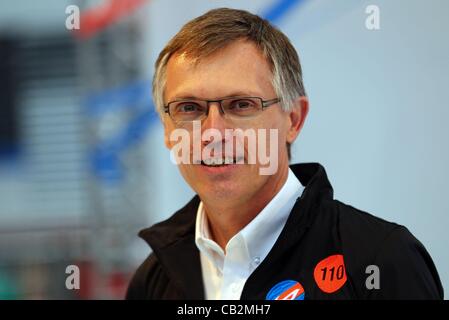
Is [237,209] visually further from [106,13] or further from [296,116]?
[106,13]

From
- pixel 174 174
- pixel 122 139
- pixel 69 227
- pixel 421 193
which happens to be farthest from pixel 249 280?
pixel 69 227

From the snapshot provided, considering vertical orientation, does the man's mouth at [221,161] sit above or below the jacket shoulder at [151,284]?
above

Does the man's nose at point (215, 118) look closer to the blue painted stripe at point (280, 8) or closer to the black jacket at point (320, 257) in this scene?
the black jacket at point (320, 257)

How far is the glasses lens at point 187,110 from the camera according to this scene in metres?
1.17


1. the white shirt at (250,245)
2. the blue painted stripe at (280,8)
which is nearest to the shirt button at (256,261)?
the white shirt at (250,245)

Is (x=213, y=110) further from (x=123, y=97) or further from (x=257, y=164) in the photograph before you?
(x=123, y=97)

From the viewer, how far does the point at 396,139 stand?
1981 mm

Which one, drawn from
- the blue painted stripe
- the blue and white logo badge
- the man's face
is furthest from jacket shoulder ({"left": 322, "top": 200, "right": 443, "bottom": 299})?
the blue painted stripe

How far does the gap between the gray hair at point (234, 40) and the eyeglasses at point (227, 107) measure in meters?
0.06

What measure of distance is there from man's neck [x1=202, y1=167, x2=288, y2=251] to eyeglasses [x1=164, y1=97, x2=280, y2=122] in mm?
158

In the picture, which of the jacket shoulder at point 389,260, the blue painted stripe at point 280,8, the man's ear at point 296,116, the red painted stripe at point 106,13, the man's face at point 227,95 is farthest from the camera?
the red painted stripe at point 106,13

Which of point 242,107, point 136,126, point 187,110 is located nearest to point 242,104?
point 242,107

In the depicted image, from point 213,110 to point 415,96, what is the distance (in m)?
1.03

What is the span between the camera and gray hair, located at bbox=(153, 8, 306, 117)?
1.17 meters
